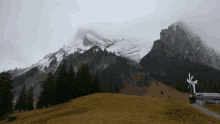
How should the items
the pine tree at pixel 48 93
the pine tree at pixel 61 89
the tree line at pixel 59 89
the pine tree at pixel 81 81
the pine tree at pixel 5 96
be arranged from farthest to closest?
1. the pine tree at pixel 81 81
2. the pine tree at pixel 61 89
3. the tree line at pixel 59 89
4. the pine tree at pixel 48 93
5. the pine tree at pixel 5 96

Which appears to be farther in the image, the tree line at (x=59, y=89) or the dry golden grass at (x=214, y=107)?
the tree line at (x=59, y=89)

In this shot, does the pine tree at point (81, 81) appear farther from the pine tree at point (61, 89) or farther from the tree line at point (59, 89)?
the pine tree at point (61, 89)

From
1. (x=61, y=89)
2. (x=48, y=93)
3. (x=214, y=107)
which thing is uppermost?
(x=61, y=89)

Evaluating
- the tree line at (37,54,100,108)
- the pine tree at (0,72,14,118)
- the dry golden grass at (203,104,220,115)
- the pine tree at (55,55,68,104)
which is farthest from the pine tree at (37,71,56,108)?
the dry golden grass at (203,104,220,115)

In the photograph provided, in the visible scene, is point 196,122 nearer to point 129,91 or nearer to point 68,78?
point 68,78

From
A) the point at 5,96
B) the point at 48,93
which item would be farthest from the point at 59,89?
the point at 5,96

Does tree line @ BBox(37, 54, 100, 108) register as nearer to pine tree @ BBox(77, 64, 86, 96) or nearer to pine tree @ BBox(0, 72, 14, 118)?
pine tree @ BBox(77, 64, 86, 96)

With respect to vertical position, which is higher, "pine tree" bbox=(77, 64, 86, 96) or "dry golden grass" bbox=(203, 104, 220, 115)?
"pine tree" bbox=(77, 64, 86, 96)

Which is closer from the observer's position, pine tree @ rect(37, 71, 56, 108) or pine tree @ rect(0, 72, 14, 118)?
pine tree @ rect(0, 72, 14, 118)

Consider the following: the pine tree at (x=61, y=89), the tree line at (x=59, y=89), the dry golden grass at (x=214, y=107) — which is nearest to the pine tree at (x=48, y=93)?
the tree line at (x=59, y=89)

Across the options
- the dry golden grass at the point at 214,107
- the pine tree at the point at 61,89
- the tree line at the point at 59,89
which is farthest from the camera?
the pine tree at the point at 61,89

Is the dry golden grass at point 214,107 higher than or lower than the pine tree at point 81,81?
lower

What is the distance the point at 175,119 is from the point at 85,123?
53.7ft

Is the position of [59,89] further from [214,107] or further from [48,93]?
[214,107]
